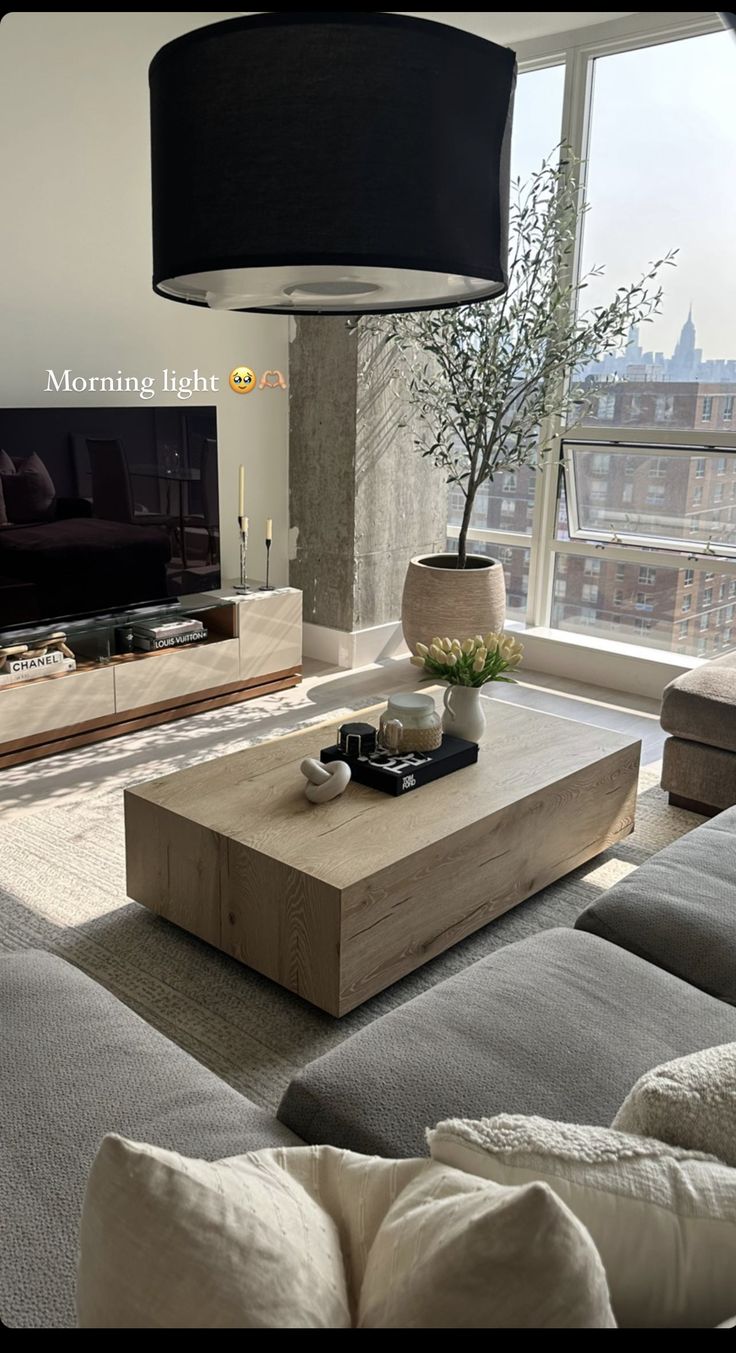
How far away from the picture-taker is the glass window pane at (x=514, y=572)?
5.51 meters

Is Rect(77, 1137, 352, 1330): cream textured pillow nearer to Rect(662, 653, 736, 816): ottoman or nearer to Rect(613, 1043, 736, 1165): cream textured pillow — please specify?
Rect(613, 1043, 736, 1165): cream textured pillow

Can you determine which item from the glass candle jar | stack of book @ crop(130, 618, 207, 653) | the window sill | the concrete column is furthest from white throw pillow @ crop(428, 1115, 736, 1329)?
the concrete column

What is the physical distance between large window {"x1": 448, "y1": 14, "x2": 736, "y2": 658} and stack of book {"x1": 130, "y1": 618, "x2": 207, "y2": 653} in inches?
74.5

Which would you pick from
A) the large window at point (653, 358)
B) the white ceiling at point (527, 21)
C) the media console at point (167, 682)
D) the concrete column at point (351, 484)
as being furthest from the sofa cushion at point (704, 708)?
the white ceiling at point (527, 21)

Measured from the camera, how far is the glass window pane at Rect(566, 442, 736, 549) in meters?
4.71

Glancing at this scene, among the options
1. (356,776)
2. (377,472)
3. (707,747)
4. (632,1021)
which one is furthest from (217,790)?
(377,472)

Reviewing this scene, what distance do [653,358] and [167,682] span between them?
103 inches

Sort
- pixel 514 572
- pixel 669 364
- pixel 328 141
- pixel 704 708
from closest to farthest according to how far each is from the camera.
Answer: pixel 328 141 < pixel 704 708 < pixel 669 364 < pixel 514 572

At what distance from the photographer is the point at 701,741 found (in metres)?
3.50

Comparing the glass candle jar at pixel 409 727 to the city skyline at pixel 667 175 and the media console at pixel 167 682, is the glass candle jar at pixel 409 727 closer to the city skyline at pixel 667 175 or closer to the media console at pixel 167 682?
the media console at pixel 167 682

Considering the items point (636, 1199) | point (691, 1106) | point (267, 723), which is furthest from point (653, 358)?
point (636, 1199)

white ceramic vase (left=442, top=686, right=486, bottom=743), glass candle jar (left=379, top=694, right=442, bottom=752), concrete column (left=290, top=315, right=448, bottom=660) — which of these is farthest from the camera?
concrete column (left=290, top=315, right=448, bottom=660)

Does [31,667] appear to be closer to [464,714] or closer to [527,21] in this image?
[464,714]

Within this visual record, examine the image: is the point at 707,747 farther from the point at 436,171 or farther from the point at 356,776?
the point at 436,171
